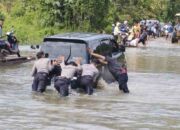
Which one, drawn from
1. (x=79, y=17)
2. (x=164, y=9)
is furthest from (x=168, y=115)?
(x=164, y=9)

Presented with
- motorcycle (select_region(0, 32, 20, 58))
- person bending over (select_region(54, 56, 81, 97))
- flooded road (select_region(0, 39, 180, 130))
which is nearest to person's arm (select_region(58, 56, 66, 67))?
person bending over (select_region(54, 56, 81, 97))

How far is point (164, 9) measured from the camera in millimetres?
63156

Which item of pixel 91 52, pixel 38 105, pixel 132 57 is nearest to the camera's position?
pixel 38 105

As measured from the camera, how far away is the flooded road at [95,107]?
11156 mm

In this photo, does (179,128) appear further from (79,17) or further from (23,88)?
(79,17)

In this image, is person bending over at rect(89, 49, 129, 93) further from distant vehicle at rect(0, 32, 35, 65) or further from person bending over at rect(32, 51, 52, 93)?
distant vehicle at rect(0, 32, 35, 65)

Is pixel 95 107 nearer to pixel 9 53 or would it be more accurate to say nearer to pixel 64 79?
pixel 64 79

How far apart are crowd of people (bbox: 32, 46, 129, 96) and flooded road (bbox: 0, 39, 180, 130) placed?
252 millimetres

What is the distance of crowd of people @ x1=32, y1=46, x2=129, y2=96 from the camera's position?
1452cm

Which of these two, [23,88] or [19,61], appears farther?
[19,61]

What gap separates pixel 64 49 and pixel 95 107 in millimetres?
2899

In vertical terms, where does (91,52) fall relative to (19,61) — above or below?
above

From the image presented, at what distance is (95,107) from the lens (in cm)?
1323

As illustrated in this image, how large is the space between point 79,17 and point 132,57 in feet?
32.3
